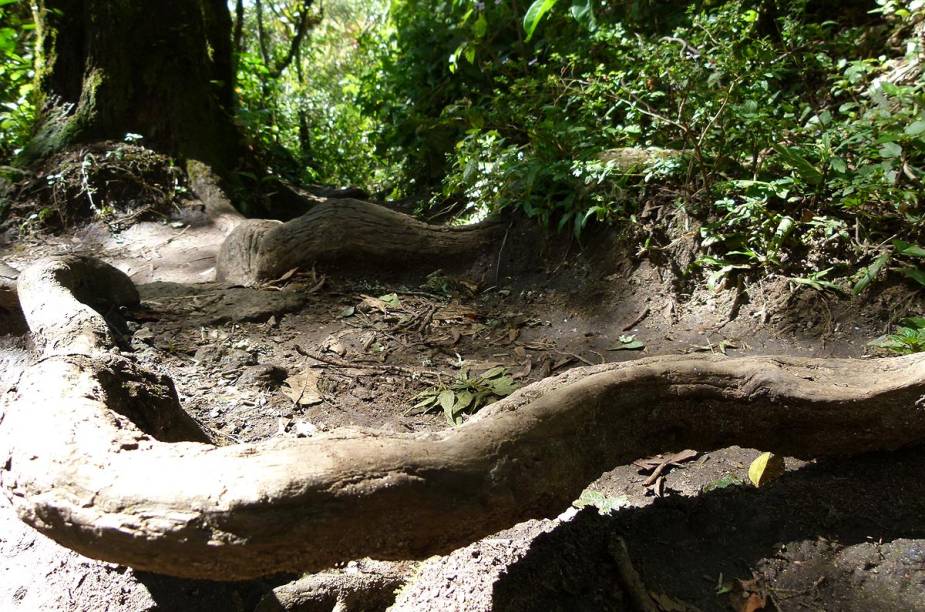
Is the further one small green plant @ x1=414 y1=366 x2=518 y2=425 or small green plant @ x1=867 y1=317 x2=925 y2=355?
small green plant @ x1=414 y1=366 x2=518 y2=425

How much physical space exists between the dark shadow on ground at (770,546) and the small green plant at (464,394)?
0.96m

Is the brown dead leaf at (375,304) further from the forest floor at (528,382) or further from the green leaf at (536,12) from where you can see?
the green leaf at (536,12)

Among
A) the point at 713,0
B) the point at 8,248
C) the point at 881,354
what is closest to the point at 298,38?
the point at 8,248

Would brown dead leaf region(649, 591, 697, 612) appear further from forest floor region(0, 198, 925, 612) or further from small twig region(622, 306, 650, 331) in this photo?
small twig region(622, 306, 650, 331)

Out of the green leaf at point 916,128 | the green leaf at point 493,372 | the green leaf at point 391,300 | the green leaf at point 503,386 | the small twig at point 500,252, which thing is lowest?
the green leaf at point 493,372

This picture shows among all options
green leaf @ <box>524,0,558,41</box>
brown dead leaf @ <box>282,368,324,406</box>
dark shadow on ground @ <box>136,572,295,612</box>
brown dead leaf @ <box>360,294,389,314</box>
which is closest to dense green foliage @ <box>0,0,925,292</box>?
green leaf @ <box>524,0,558,41</box>

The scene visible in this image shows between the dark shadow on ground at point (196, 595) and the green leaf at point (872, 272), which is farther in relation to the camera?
the green leaf at point (872, 272)

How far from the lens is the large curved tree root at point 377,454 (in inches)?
53.2

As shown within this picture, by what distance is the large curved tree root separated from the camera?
1.35 metres

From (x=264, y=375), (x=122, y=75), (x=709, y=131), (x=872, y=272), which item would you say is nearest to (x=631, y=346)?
(x=872, y=272)

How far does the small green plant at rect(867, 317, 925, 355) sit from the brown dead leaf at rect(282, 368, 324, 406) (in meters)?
2.48

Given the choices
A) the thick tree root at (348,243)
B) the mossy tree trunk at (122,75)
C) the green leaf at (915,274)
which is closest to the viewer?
the green leaf at (915,274)

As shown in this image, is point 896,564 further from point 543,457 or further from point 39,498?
point 39,498

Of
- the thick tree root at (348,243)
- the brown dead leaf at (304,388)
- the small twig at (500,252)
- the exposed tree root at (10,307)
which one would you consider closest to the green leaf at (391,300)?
the thick tree root at (348,243)
